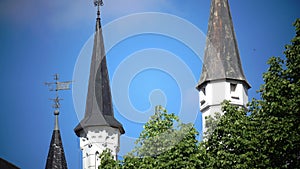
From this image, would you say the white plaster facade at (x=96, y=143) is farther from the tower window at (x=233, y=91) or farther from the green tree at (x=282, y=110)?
the green tree at (x=282, y=110)

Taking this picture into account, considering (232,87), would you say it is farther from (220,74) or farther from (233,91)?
(220,74)

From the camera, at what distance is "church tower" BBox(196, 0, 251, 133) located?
62.8m

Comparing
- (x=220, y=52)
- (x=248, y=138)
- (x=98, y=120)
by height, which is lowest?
(x=248, y=138)

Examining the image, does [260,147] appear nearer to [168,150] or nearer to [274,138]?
[274,138]

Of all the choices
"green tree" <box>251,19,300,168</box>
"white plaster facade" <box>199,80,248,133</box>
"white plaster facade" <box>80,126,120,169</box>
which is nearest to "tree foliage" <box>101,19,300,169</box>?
"green tree" <box>251,19,300,168</box>

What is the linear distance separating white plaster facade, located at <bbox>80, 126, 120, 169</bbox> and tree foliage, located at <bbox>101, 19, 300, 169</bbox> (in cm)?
1537

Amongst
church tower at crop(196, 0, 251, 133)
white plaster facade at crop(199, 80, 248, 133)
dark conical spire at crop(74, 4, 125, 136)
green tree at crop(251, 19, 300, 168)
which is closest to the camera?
green tree at crop(251, 19, 300, 168)

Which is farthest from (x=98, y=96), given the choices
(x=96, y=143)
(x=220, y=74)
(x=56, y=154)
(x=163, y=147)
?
(x=163, y=147)

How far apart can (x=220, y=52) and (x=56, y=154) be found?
33.6ft

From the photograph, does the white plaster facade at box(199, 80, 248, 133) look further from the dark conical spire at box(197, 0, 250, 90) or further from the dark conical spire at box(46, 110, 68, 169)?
the dark conical spire at box(46, 110, 68, 169)

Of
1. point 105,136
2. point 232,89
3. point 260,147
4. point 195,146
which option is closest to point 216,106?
point 232,89

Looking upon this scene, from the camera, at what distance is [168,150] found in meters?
49.1

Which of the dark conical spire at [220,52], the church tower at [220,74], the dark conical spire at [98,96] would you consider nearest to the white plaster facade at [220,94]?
the church tower at [220,74]

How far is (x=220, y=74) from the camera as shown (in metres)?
63.1
